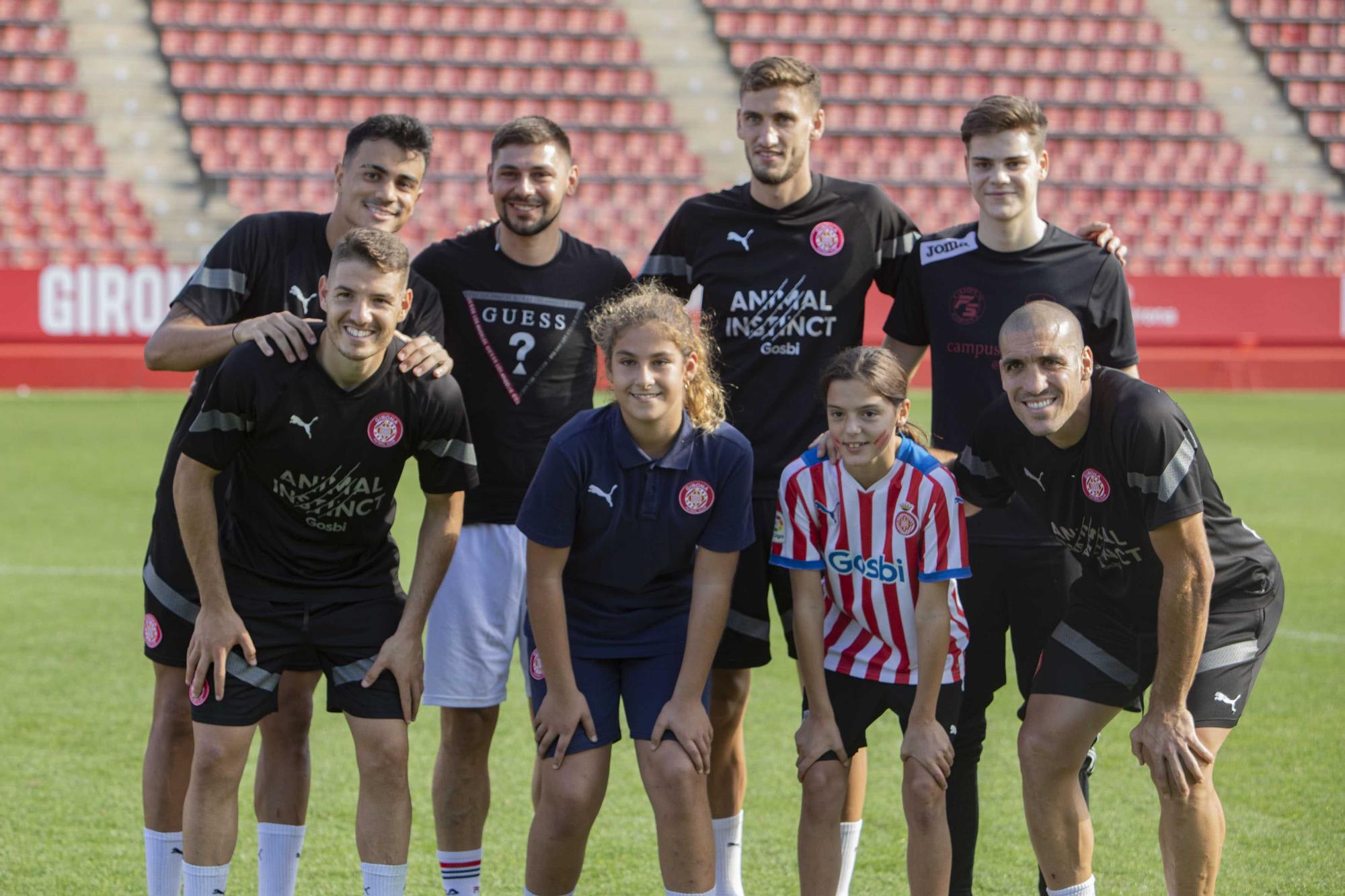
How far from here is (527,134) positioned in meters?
4.29

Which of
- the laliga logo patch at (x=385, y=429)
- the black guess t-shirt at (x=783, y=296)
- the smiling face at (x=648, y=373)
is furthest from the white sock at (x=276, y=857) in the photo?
the black guess t-shirt at (x=783, y=296)

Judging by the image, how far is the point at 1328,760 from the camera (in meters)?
5.57

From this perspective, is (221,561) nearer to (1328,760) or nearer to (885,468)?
(885,468)

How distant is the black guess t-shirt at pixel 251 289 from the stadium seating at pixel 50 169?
1593 centimetres

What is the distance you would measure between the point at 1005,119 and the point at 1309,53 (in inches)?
996

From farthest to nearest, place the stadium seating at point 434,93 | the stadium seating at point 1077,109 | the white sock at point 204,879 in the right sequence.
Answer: the stadium seating at point 1077,109 < the stadium seating at point 434,93 < the white sock at point 204,879

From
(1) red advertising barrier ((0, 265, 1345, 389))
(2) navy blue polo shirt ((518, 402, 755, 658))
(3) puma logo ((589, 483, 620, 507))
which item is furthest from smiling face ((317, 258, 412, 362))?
(1) red advertising barrier ((0, 265, 1345, 389))

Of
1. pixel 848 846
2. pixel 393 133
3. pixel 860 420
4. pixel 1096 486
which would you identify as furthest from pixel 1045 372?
pixel 393 133

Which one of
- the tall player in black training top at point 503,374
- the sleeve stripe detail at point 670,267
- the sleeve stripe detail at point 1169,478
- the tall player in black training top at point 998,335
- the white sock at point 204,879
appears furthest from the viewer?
the sleeve stripe detail at point 670,267

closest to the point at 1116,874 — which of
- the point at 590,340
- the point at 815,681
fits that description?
the point at 815,681

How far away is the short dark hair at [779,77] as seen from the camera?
170 inches

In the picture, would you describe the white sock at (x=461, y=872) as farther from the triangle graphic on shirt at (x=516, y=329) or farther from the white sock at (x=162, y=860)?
the triangle graphic on shirt at (x=516, y=329)

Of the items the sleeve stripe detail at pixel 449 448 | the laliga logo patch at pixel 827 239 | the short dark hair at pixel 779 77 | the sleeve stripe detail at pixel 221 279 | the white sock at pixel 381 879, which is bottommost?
the white sock at pixel 381 879

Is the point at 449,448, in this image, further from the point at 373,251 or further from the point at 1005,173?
the point at 1005,173
